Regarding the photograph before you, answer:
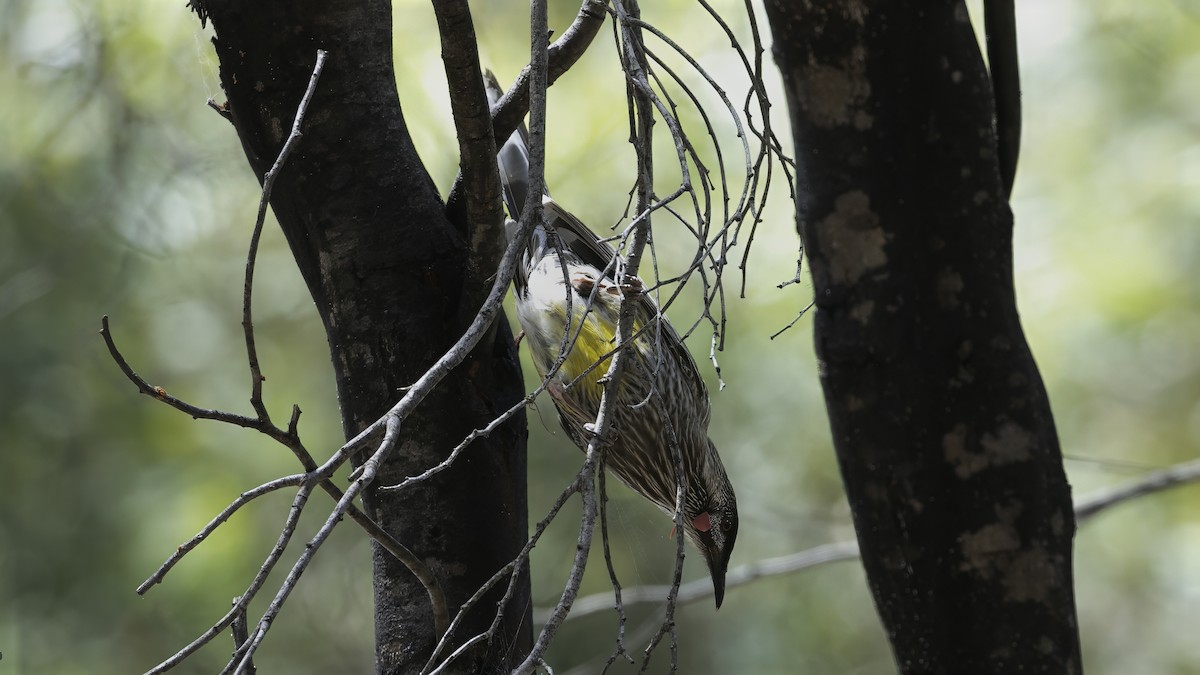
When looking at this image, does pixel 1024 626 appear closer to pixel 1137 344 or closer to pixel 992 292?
pixel 992 292

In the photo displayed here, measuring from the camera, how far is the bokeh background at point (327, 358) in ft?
14.6

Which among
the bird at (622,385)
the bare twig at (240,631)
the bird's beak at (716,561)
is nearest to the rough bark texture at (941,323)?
the bare twig at (240,631)

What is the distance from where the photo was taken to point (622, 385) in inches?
89.0

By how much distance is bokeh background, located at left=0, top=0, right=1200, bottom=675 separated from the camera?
4.45m

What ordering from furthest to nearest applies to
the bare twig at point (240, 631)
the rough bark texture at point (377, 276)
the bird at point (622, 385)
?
the bird at point (622, 385)
the rough bark texture at point (377, 276)
the bare twig at point (240, 631)

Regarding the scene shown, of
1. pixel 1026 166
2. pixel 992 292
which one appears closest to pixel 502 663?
pixel 992 292

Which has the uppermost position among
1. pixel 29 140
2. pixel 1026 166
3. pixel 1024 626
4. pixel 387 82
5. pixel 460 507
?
pixel 29 140

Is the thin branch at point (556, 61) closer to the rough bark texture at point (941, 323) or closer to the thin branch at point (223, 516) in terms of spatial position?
the rough bark texture at point (941, 323)

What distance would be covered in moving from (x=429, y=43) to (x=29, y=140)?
70.5 inches

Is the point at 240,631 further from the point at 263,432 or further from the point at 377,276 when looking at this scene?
the point at 377,276

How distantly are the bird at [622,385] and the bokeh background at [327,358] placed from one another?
1591 mm

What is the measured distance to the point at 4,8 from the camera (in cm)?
444

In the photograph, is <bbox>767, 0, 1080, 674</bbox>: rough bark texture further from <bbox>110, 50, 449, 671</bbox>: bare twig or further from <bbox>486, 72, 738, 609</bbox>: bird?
<bbox>486, 72, 738, 609</bbox>: bird

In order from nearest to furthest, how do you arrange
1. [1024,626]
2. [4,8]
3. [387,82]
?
1. [1024,626]
2. [387,82]
3. [4,8]
